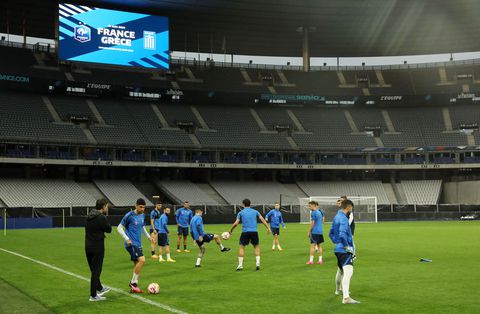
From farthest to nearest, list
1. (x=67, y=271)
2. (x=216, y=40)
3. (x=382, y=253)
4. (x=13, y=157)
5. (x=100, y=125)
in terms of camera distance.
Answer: (x=216, y=40)
(x=100, y=125)
(x=13, y=157)
(x=382, y=253)
(x=67, y=271)

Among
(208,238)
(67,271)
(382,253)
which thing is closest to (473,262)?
(382,253)

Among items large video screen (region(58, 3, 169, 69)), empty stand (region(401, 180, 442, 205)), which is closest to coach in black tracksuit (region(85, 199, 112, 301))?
large video screen (region(58, 3, 169, 69))

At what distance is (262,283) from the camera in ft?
52.9

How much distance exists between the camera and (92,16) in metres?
68.2

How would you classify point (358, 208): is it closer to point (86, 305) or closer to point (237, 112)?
point (237, 112)

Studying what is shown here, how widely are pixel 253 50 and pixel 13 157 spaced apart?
3664 cm

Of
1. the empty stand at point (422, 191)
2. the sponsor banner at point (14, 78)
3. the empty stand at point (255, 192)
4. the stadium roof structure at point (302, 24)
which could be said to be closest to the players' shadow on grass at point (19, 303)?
the stadium roof structure at point (302, 24)

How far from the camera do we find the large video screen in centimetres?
6744

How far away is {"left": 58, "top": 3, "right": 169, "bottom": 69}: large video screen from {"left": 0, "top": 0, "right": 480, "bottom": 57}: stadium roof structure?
1.21m

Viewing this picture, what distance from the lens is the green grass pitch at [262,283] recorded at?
12.5 metres

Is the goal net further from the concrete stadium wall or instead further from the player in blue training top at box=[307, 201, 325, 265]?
the player in blue training top at box=[307, 201, 325, 265]

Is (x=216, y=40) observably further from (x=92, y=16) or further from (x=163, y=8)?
(x=92, y=16)

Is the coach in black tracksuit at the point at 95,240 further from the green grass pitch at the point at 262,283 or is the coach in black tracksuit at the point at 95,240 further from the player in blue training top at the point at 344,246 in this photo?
the player in blue training top at the point at 344,246

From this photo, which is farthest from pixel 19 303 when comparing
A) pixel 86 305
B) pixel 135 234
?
pixel 135 234
